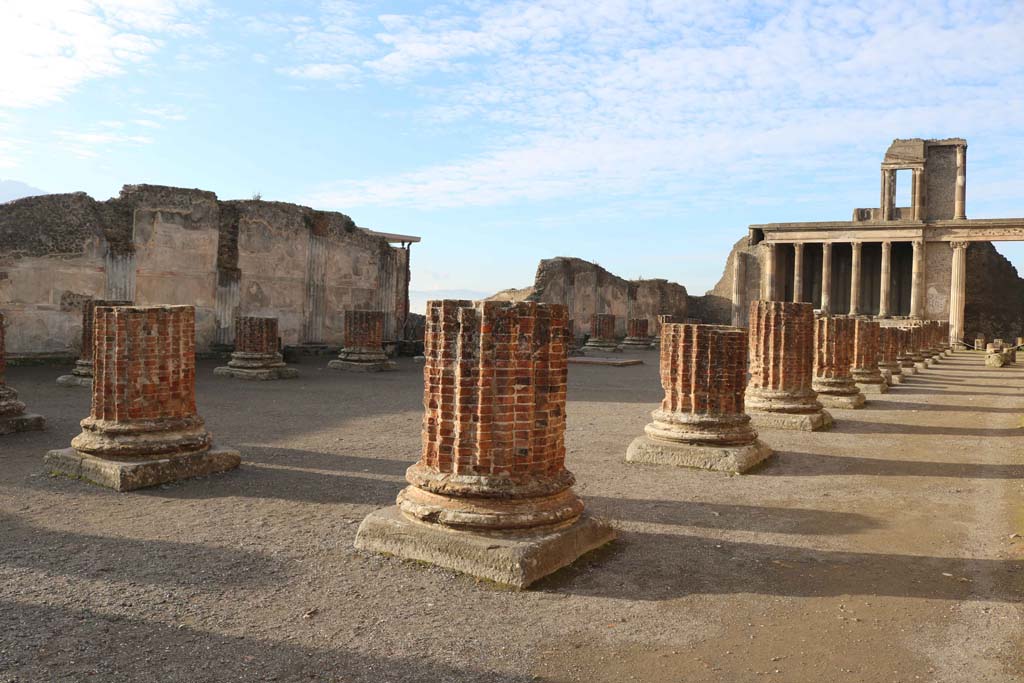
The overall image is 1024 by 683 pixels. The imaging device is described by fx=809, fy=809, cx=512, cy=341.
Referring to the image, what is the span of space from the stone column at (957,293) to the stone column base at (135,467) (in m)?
39.2

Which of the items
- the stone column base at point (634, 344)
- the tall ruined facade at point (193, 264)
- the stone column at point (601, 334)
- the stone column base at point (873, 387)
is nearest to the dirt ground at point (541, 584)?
the stone column base at point (873, 387)

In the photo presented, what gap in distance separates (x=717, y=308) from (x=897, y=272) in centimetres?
993

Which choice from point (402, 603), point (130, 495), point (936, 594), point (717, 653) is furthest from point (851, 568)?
point (130, 495)

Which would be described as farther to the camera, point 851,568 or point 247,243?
point 247,243

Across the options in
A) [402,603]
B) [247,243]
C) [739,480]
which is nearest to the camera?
[402,603]

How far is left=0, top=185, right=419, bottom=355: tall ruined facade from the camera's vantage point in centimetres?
1563

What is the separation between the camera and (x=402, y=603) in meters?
3.90

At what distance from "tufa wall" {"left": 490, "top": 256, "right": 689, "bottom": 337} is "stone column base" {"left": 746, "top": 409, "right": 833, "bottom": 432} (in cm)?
1733

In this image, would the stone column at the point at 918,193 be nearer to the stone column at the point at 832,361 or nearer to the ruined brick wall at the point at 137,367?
the stone column at the point at 832,361

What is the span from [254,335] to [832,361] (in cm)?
1024

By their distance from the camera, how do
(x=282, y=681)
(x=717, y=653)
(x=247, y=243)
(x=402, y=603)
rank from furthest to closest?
(x=247, y=243) < (x=402, y=603) < (x=717, y=653) < (x=282, y=681)

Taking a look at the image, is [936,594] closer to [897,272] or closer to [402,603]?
[402,603]

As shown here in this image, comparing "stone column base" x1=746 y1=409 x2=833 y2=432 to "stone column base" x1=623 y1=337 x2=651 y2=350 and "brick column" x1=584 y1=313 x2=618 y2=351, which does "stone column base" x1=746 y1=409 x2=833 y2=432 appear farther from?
"stone column base" x1=623 y1=337 x2=651 y2=350

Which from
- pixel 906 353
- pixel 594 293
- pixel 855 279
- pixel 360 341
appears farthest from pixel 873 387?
pixel 855 279
